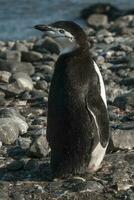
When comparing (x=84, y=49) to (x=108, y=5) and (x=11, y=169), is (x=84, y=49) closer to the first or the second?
(x=11, y=169)

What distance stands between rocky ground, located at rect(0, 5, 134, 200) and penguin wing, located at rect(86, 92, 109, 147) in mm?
269

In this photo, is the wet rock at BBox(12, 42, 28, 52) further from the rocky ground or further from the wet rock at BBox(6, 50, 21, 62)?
the wet rock at BBox(6, 50, 21, 62)

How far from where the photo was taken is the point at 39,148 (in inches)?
236

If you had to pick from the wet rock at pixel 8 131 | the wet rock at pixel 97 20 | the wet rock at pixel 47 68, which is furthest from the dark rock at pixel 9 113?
the wet rock at pixel 97 20

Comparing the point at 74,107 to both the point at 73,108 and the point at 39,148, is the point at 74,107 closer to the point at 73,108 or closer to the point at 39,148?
the point at 73,108

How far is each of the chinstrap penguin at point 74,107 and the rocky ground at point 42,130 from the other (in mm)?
169

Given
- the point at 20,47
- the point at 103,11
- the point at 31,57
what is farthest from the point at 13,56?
the point at 103,11

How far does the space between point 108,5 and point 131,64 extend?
443 inches

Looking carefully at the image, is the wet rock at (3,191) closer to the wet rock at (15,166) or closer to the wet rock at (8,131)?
the wet rock at (15,166)

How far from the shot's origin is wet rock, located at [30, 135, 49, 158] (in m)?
6.01

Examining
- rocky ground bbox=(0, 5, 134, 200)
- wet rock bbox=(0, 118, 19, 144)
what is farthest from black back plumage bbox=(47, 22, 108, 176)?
wet rock bbox=(0, 118, 19, 144)

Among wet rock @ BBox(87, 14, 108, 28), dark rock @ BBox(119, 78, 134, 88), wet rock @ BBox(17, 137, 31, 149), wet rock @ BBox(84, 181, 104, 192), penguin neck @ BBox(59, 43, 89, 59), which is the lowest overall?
wet rock @ BBox(84, 181, 104, 192)

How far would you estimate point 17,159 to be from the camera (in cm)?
610

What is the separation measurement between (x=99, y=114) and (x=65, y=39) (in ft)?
1.98
